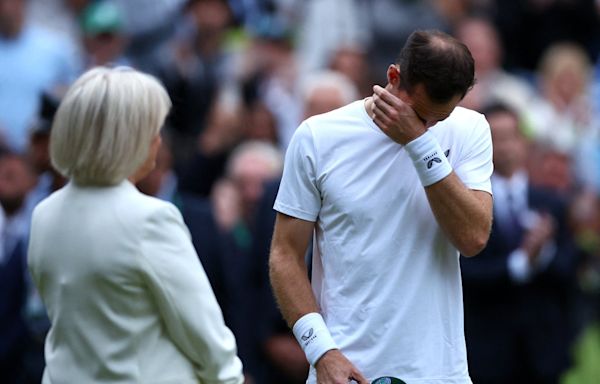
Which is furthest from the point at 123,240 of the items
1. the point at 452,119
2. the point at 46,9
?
the point at 46,9

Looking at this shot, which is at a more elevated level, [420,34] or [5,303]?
[420,34]

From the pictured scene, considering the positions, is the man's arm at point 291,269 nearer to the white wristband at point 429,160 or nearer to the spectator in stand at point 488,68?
the white wristband at point 429,160

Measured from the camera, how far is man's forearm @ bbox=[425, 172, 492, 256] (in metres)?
4.66

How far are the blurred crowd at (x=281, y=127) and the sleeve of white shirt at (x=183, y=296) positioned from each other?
108 inches

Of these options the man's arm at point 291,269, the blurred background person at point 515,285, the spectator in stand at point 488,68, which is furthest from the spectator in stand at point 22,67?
the man's arm at point 291,269

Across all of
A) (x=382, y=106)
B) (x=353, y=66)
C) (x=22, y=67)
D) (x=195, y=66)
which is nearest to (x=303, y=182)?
(x=382, y=106)

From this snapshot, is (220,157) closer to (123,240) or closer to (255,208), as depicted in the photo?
(255,208)

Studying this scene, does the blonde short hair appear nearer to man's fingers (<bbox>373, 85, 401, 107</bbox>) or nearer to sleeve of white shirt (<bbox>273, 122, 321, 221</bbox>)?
sleeve of white shirt (<bbox>273, 122, 321, 221</bbox>)

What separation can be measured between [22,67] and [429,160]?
21.9 ft

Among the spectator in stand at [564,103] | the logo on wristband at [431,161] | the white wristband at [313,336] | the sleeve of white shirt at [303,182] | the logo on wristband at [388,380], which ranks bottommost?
the spectator in stand at [564,103]

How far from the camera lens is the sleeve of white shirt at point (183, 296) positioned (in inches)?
189

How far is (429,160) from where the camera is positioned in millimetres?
4641

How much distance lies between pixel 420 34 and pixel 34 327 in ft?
13.9

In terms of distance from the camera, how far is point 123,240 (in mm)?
4816
